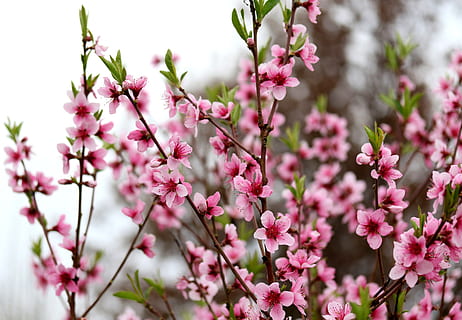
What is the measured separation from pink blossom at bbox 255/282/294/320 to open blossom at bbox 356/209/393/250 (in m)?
0.21

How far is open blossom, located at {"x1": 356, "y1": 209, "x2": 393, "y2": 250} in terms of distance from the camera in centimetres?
104

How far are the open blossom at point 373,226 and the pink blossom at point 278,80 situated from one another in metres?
0.32

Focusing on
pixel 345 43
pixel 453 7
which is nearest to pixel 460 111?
pixel 453 7

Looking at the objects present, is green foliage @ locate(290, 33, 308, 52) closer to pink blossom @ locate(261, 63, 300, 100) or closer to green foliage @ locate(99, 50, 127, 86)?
pink blossom @ locate(261, 63, 300, 100)

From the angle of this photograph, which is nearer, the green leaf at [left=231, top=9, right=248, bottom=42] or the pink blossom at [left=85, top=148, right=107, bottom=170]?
the green leaf at [left=231, top=9, right=248, bottom=42]

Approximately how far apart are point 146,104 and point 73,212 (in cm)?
64

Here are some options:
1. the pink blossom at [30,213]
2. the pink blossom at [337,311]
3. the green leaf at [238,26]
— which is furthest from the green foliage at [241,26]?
the pink blossom at [30,213]

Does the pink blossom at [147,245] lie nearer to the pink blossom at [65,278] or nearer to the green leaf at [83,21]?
the pink blossom at [65,278]

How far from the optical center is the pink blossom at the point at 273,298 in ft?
3.24

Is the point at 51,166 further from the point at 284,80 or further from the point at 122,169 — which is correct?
the point at 284,80

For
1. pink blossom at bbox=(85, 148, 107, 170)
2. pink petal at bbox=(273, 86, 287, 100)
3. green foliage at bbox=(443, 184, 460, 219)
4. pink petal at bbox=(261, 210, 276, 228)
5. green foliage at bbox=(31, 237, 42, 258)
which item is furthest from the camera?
green foliage at bbox=(31, 237, 42, 258)

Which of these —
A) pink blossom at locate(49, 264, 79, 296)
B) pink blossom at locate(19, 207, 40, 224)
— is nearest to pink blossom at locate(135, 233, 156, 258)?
pink blossom at locate(49, 264, 79, 296)

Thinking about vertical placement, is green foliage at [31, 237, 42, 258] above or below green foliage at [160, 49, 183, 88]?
below

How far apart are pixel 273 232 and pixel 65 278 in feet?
2.06
